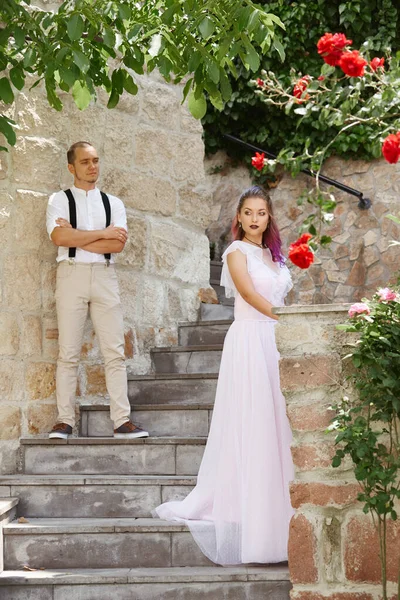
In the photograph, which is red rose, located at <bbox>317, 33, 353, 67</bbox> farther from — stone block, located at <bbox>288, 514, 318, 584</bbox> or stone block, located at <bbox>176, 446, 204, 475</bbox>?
stone block, located at <bbox>176, 446, 204, 475</bbox>

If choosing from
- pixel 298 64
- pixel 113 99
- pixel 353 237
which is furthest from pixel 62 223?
pixel 298 64

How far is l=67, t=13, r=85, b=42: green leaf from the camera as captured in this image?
350cm

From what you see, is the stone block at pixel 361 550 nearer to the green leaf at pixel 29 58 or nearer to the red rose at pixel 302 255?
the red rose at pixel 302 255

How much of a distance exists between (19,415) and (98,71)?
2176 millimetres

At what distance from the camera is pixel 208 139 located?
8.82 metres

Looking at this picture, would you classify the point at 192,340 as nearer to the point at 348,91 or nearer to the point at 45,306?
the point at 45,306

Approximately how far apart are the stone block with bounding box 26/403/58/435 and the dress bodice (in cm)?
150

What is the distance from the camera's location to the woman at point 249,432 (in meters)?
4.00

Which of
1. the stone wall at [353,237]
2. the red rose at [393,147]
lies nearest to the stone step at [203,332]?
the stone wall at [353,237]

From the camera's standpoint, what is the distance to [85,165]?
5461 mm

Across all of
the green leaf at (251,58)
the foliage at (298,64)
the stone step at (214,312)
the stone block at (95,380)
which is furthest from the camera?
the foliage at (298,64)

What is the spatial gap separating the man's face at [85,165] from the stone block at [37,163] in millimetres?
202

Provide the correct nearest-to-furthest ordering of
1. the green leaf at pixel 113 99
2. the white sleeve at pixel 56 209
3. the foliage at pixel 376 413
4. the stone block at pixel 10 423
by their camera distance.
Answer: the foliage at pixel 376 413
the green leaf at pixel 113 99
the stone block at pixel 10 423
the white sleeve at pixel 56 209

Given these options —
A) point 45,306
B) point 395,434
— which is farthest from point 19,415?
point 395,434
